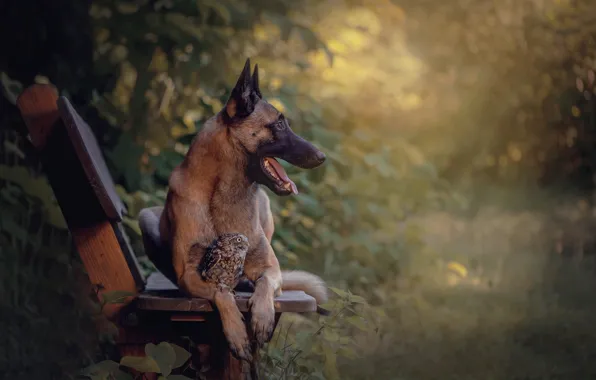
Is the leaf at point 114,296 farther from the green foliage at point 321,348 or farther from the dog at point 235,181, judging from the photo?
the green foliage at point 321,348

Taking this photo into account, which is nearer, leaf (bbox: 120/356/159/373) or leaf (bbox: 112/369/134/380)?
leaf (bbox: 120/356/159/373)

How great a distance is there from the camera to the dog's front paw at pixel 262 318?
2.33m

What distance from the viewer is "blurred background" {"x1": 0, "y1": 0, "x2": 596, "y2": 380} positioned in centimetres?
404

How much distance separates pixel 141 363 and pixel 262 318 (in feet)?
1.29

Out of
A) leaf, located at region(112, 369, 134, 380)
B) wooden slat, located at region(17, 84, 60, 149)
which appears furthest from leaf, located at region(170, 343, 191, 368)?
wooden slat, located at region(17, 84, 60, 149)

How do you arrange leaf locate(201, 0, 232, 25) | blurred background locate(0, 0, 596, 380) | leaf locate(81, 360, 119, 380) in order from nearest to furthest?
1. leaf locate(81, 360, 119, 380)
2. blurred background locate(0, 0, 596, 380)
3. leaf locate(201, 0, 232, 25)

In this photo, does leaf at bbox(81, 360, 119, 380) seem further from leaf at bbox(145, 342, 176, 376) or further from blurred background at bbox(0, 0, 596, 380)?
blurred background at bbox(0, 0, 596, 380)

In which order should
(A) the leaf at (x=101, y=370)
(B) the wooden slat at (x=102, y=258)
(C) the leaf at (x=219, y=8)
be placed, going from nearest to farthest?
(A) the leaf at (x=101, y=370) < (B) the wooden slat at (x=102, y=258) < (C) the leaf at (x=219, y=8)

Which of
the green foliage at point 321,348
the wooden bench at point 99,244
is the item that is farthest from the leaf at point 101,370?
the green foliage at point 321,348

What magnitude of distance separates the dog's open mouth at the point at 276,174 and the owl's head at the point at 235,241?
208 millimetres

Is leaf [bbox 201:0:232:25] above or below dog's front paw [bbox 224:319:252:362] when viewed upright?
above

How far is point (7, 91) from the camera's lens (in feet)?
13.4

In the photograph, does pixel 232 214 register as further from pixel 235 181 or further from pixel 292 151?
pixel 292 151

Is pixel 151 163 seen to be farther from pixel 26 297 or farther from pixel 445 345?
pixel 445 345
